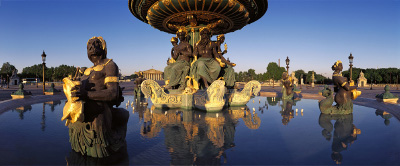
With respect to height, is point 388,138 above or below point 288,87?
below

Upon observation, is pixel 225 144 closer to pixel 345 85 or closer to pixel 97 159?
pixel 97 159

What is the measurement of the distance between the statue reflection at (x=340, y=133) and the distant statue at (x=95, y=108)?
369cm

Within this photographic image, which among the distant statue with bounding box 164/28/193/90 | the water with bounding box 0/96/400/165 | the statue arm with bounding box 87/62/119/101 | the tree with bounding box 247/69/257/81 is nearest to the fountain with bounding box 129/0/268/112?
the distant statue with bounding box 164/28/193/90

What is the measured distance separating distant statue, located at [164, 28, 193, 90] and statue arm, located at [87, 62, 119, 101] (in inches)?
250

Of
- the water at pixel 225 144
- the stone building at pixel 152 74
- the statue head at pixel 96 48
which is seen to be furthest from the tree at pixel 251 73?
the statue head at pixel 96 48

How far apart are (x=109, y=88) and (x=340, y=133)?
512 cm

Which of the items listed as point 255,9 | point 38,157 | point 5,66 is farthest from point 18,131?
point 5,66

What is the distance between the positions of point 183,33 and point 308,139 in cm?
747

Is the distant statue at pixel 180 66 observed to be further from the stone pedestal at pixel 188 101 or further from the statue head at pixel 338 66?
the statue head at pixel 338 66

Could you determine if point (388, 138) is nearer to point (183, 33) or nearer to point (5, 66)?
point (183, 33)

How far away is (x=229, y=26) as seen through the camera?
1238 cm

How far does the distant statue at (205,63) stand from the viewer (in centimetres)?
913

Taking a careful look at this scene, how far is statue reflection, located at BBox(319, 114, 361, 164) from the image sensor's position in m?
3.47

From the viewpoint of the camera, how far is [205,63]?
929 centimetres
